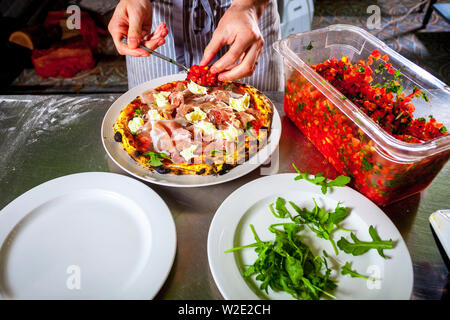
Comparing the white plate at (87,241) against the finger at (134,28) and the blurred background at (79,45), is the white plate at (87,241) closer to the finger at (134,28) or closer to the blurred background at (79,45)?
the finger at (134,28)

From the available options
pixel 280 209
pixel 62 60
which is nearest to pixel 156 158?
pixel 280 209

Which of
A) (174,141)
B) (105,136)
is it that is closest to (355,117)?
(174,141)

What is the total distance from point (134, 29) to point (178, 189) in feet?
2.34

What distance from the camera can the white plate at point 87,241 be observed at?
0.85 meters

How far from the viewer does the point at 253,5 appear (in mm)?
1421

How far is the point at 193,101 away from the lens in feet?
4.35

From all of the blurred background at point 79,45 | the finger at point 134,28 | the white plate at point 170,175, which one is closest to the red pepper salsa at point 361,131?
the white plate at point 170,175

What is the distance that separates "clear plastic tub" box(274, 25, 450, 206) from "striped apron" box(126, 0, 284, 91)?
0.46 meters

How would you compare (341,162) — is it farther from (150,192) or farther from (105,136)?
(105,136)

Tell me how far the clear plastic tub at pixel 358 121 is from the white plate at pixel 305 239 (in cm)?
11

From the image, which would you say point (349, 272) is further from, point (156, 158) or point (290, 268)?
point (156, 158)

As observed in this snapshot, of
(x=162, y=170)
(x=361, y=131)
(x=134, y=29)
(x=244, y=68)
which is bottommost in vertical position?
(x=162, y=170)

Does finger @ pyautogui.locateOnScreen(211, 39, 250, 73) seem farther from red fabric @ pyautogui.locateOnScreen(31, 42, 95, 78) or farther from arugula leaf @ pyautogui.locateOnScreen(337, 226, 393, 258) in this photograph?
red fabric @ pyautogui.locateOnScreen(31, 42, 95, 78)
